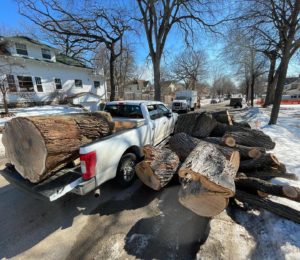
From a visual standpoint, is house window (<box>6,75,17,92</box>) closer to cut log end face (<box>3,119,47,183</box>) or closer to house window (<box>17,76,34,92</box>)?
house window (<box>17,76,34,92</box>)

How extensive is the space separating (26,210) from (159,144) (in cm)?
349

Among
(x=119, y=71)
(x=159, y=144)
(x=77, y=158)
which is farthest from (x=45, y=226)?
(x=119, y=71)

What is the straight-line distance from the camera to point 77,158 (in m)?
3.11

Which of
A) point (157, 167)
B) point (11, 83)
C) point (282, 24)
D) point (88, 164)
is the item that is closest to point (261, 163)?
point (157, 167)

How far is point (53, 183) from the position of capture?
2527 mm

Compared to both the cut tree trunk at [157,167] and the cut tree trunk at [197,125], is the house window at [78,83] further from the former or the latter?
the cut tree trunk at [157,167]

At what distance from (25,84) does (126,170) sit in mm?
17488

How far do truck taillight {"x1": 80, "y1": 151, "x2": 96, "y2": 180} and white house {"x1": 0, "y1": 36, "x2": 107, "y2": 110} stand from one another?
1558 cm

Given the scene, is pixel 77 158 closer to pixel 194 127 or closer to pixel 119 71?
pixel 194 127

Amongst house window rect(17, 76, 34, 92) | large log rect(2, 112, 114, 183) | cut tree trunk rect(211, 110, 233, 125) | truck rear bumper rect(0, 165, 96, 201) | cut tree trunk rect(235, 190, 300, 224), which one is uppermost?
house window rect(17, 76, 34, 92)

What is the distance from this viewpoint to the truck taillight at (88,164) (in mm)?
2518

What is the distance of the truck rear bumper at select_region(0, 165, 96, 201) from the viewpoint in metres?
2.33

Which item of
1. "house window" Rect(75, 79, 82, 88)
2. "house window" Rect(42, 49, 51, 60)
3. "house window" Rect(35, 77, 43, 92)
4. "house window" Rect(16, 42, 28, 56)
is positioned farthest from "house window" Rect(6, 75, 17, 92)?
"house window" Rect(75, 79, 82, 88)

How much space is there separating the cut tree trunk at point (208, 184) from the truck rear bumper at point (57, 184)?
1447 millimetres
